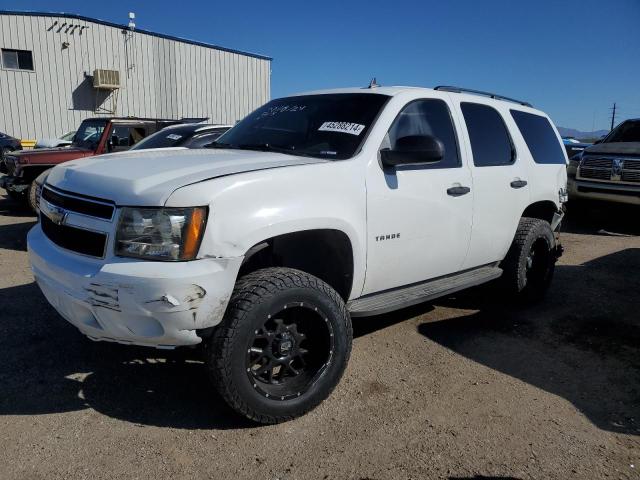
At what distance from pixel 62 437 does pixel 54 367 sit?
0.88 m

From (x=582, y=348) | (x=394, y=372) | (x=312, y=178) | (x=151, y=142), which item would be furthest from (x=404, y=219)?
(x=151, y=142)

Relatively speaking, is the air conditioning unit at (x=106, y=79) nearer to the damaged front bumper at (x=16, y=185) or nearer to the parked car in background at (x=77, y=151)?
the parked car in background at (x=77, y=151)

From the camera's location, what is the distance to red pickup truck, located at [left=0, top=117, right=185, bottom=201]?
8664 mm

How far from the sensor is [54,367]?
3.52 m

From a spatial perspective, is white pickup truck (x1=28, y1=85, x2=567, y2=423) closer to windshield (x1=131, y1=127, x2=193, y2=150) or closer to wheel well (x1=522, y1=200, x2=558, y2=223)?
wheel well (x1=522, y1=200, x2=558, y2=223)

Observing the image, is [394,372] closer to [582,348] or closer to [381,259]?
[381,259]

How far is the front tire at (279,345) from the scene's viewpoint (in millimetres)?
2650

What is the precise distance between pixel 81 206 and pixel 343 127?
5.59 ft

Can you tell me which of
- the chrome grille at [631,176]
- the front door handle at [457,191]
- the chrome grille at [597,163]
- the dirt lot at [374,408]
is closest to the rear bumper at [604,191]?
the chrome grille at [631,176]

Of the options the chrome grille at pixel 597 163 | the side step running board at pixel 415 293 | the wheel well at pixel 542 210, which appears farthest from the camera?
the chrome grille at pixel 597 163

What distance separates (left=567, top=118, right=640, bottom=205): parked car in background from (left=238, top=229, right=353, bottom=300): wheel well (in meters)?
8.05

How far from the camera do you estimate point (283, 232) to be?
2779 mm

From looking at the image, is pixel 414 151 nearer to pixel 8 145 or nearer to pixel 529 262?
pixel 529 262

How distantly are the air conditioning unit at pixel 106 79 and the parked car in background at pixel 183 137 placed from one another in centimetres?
1582
